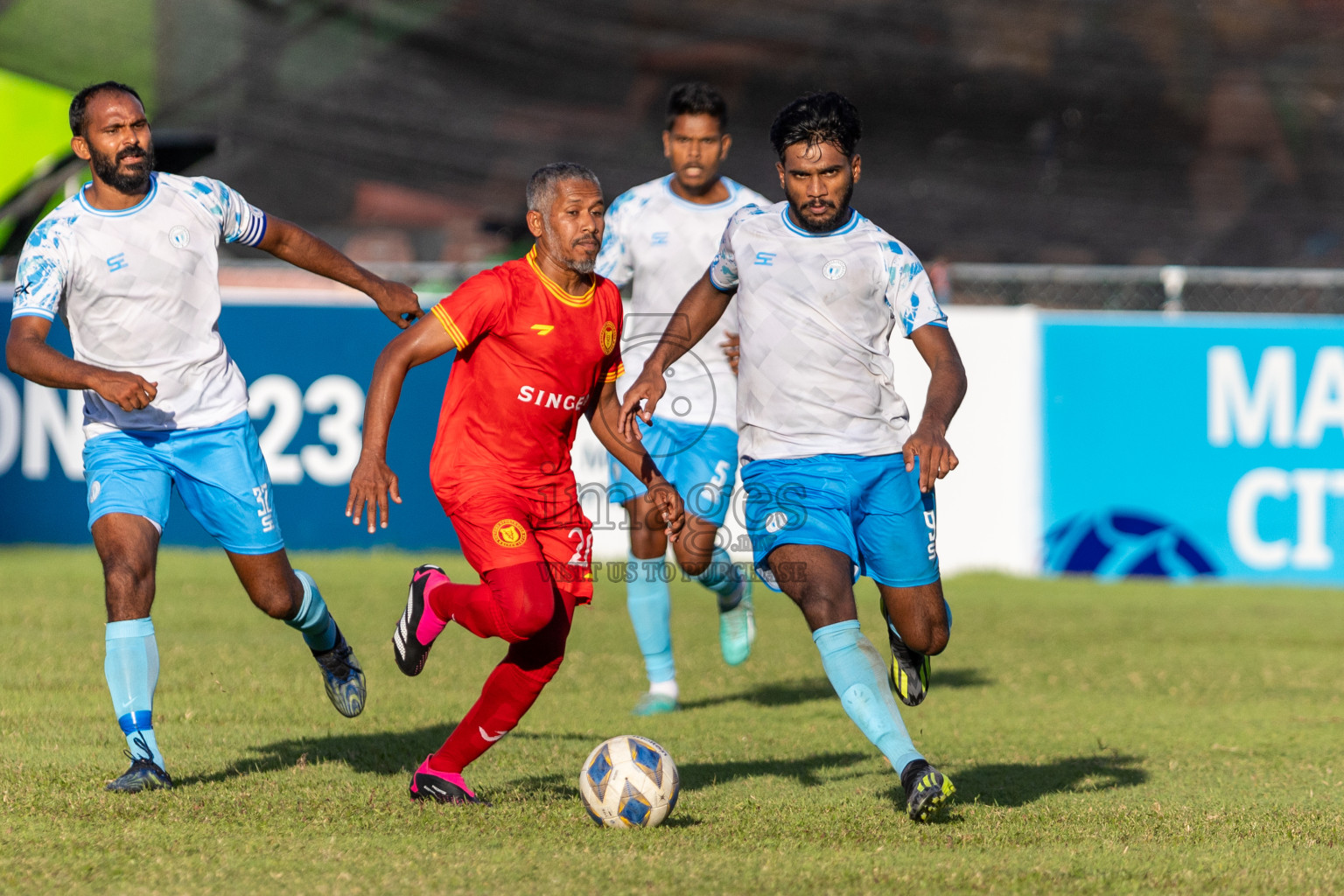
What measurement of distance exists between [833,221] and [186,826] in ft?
9.67

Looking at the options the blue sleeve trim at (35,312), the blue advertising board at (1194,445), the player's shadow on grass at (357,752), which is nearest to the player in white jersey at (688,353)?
the player's shadow on grass at (357,752)

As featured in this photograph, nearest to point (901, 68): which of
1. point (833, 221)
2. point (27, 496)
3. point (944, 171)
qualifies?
point (944, 171)

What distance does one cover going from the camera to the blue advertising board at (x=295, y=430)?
1307cm

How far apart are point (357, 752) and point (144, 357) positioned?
1785 mm

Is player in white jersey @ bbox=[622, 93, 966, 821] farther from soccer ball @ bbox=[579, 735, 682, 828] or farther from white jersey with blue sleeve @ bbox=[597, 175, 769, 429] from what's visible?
white jersey with blue sleeve @ bbox=[597, 175, 769, 429]

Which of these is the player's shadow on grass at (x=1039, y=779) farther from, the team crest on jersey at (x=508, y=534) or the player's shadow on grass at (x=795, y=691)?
the player's shadow on grass at (x=795, y=691)

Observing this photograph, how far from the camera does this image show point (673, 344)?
5.81 metres

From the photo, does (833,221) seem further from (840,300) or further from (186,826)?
(186,826)


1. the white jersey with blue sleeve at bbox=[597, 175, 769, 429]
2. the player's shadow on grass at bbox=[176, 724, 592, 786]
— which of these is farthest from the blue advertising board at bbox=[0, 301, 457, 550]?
the player's shadow on grass at bbox=[176, 724, 592, 786]

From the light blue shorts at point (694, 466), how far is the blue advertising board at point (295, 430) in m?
5.54

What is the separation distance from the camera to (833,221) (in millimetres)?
5594

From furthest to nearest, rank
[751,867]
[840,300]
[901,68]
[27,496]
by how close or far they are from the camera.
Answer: [901,68] → [27,496] → [840,300] → [751,867]

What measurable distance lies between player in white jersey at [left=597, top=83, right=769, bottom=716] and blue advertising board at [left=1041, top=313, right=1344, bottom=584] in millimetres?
5808

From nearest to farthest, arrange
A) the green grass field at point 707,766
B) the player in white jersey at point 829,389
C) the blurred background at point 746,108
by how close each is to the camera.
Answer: the green grass field at point 707,766 → the player in white jersey at point 829,389 → the blurred background at point 746,108
